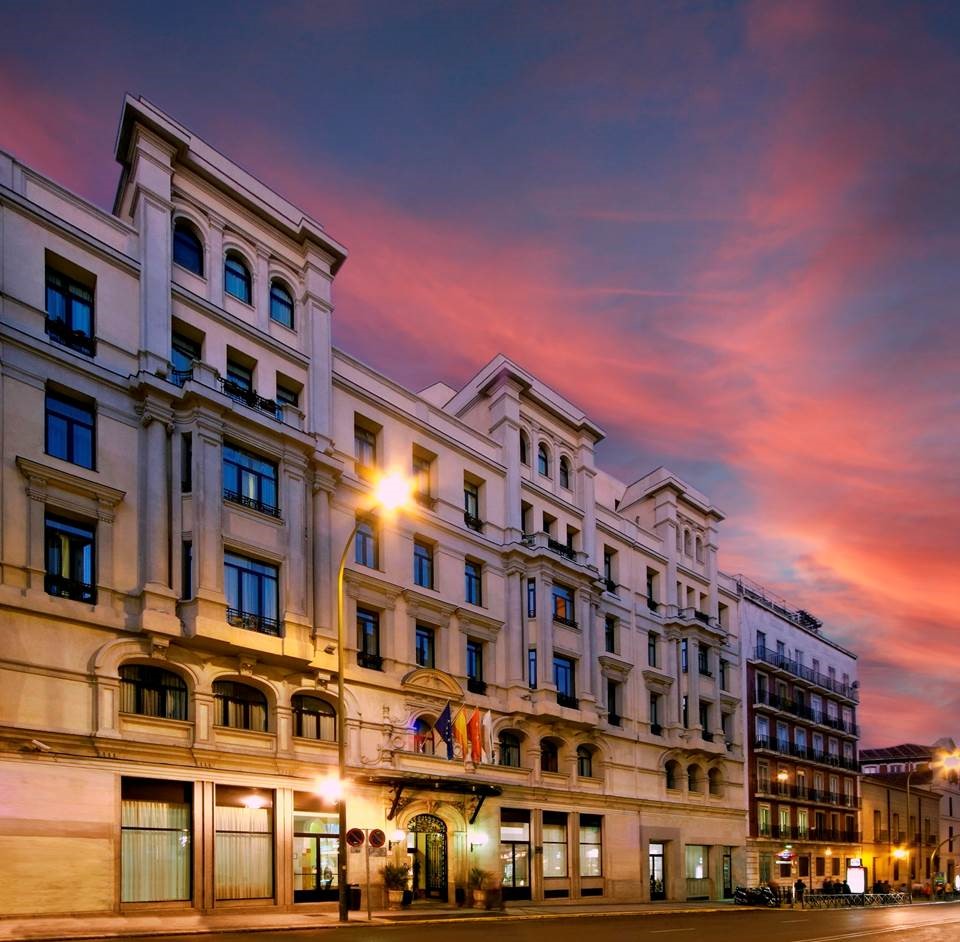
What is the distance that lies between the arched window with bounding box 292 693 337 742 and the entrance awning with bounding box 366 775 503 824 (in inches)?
86.9

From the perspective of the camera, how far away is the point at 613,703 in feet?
180

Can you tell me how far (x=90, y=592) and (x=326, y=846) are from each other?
1245cm

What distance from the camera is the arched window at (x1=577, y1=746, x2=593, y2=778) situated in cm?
5056

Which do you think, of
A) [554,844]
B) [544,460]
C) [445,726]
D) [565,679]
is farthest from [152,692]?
[544,460]

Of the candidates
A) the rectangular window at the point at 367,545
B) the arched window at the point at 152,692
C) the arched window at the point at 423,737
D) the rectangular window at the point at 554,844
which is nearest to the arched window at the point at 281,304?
the rectangular window at the point at 367,545

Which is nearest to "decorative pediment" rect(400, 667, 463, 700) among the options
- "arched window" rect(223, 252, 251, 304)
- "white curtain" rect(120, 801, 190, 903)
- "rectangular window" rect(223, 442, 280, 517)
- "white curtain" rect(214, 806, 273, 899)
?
"white curtain" rect(214, 806, 273, 899)

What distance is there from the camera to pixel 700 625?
62562 mm

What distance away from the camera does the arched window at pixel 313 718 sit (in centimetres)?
3597

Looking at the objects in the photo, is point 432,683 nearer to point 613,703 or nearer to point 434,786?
point 434,786

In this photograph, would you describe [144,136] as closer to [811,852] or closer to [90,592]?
[90,592]

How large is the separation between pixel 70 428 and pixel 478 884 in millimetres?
22674

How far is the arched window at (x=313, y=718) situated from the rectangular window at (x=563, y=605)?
49.8 ft

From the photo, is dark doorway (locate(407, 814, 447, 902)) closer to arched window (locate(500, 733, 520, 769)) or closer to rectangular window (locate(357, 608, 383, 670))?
arched window (locate(500, 733, 520, 769))

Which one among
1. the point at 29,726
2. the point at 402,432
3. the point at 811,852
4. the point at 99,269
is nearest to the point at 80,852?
the point at 29,726
